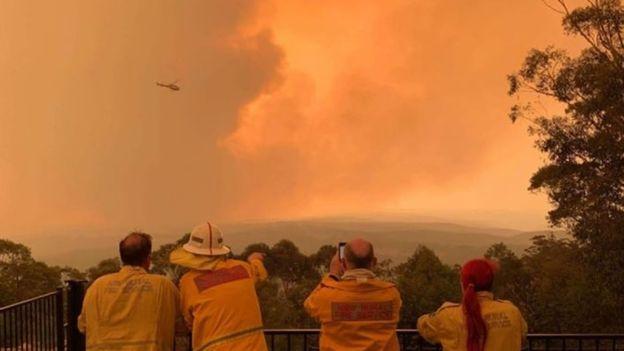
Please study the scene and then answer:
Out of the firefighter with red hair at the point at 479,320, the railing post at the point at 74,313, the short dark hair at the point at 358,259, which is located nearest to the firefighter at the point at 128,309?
the short dark hair at the point at 358,259

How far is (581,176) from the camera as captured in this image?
21922mm

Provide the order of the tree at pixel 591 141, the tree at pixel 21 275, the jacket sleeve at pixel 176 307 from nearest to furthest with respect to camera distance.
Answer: the jacket sleeve at pixel 176 307
the tree at pixel 591 141
the tree at pixel 21 275

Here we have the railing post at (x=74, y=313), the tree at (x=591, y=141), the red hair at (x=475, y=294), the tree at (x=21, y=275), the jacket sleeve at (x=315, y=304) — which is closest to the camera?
the red hair at (x=475, y=294)

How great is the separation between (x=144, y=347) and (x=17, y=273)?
33.3 m

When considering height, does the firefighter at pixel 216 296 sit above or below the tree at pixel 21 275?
above

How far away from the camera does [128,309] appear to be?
4.28m

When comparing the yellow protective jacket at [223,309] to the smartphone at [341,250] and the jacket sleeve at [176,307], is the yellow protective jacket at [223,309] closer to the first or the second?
the jacket sleeve at [176,307]

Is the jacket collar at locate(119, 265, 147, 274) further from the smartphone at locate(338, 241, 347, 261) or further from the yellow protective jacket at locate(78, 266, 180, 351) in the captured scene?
the smartphone at locate(338, 241, 347, 261)

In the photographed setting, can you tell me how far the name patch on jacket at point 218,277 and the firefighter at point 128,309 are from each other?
242 millimetres

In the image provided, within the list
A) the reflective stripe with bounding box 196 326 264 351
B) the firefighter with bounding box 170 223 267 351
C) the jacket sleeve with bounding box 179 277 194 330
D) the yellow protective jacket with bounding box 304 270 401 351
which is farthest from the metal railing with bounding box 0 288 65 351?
the yellow protective jacket with bounding box 304 270 401 351

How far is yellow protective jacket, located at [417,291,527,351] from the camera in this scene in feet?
13.3

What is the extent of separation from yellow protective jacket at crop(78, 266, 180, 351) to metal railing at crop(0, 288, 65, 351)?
254cm

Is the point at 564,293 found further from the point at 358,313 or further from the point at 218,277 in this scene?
the point at 218,277

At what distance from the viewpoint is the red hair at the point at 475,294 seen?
4000mm
